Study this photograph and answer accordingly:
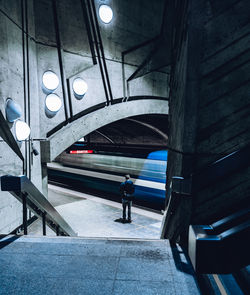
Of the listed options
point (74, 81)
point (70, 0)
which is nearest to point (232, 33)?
point (74, 81)

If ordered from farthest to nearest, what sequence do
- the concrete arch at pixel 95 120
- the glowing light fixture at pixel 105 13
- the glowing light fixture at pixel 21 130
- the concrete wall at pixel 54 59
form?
the glowing light fixture at pixel 105 13, the concrete arch at pixel 95 120, the glowing light fixture at pixel 21 130, the concrete wall at pixel 54 59

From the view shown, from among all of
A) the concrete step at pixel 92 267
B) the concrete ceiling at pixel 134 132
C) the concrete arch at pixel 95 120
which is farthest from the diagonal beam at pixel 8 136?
the concrete ceiling at pixel 134 132

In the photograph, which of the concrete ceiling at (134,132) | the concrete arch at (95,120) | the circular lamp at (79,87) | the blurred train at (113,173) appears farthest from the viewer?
the concrete ceiling at (134,132)

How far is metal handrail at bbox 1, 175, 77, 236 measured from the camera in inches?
115

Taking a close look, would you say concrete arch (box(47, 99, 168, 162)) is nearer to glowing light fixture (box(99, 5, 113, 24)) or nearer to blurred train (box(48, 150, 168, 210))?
blurred train (box(48, 150, 168, 210))

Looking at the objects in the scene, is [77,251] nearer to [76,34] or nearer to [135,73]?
[76,34]

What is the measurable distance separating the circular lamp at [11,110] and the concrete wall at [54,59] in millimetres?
129

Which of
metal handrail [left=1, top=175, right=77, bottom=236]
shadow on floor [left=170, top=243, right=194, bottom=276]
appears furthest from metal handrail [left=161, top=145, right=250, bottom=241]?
metal handrail [left=1, top=175, right=77, bottom=236]

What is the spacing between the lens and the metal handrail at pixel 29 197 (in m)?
2.91

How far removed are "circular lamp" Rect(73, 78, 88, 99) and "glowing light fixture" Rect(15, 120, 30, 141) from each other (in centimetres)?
238

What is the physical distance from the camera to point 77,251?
2785mm

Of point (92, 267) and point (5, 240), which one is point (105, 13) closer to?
point (5, 240)

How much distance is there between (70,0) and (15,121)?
14.9ft

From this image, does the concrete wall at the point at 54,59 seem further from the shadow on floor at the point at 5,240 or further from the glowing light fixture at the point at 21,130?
the shadow on floor at the point at 5,240
